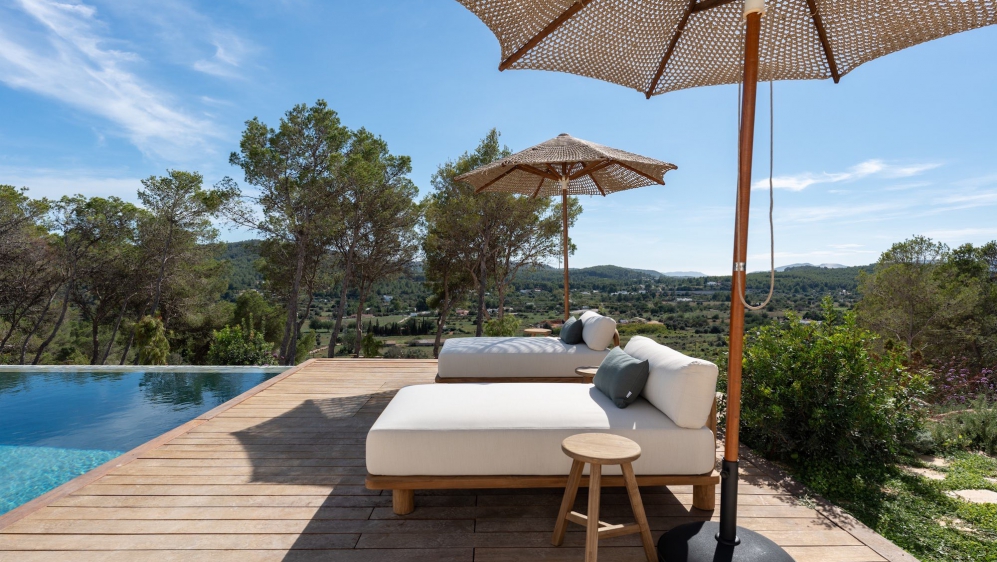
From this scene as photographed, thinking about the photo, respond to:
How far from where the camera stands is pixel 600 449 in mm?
1860

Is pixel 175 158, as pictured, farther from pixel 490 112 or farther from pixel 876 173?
pixel 876 173

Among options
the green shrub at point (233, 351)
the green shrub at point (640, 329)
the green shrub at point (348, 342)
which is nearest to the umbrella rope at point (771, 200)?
the green shrub at point (640, 329)

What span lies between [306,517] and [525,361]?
2.48m

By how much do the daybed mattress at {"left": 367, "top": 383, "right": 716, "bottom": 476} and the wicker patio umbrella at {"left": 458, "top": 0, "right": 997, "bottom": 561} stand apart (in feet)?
1.12

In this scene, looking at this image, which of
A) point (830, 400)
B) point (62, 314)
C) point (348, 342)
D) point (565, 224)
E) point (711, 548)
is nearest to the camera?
point (711, 548)

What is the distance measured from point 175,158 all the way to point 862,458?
52.7 feet

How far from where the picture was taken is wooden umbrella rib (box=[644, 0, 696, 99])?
2125 mm

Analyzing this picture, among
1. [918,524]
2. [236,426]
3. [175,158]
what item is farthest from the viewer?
[175,158]

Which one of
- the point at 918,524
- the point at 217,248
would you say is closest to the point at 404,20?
the point at 918,524

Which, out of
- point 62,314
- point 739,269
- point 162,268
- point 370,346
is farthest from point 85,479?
point 62,314

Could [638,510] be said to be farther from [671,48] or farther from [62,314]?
[62,314]

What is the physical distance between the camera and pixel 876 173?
11.6m

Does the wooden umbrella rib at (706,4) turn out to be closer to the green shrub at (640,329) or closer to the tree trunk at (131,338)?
the green shrub at (640,329)

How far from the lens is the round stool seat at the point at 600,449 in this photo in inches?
69.7
